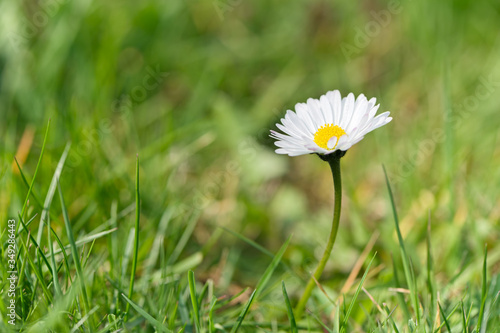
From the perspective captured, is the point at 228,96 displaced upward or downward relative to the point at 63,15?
downward

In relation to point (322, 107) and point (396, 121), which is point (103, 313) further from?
point (396, 121)

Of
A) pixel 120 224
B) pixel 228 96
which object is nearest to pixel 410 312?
pixel 120 224

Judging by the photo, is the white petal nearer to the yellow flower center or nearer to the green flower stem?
the yellow flower center

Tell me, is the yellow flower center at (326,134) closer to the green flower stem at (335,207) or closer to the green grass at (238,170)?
the green flower stem at (335,207)

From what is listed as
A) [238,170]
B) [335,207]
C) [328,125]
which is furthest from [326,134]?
[238,170]

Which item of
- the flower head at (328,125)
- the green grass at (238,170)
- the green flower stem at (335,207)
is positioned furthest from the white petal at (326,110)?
the green grass at (238,170)

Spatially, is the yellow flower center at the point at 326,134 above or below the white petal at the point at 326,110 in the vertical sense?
below
